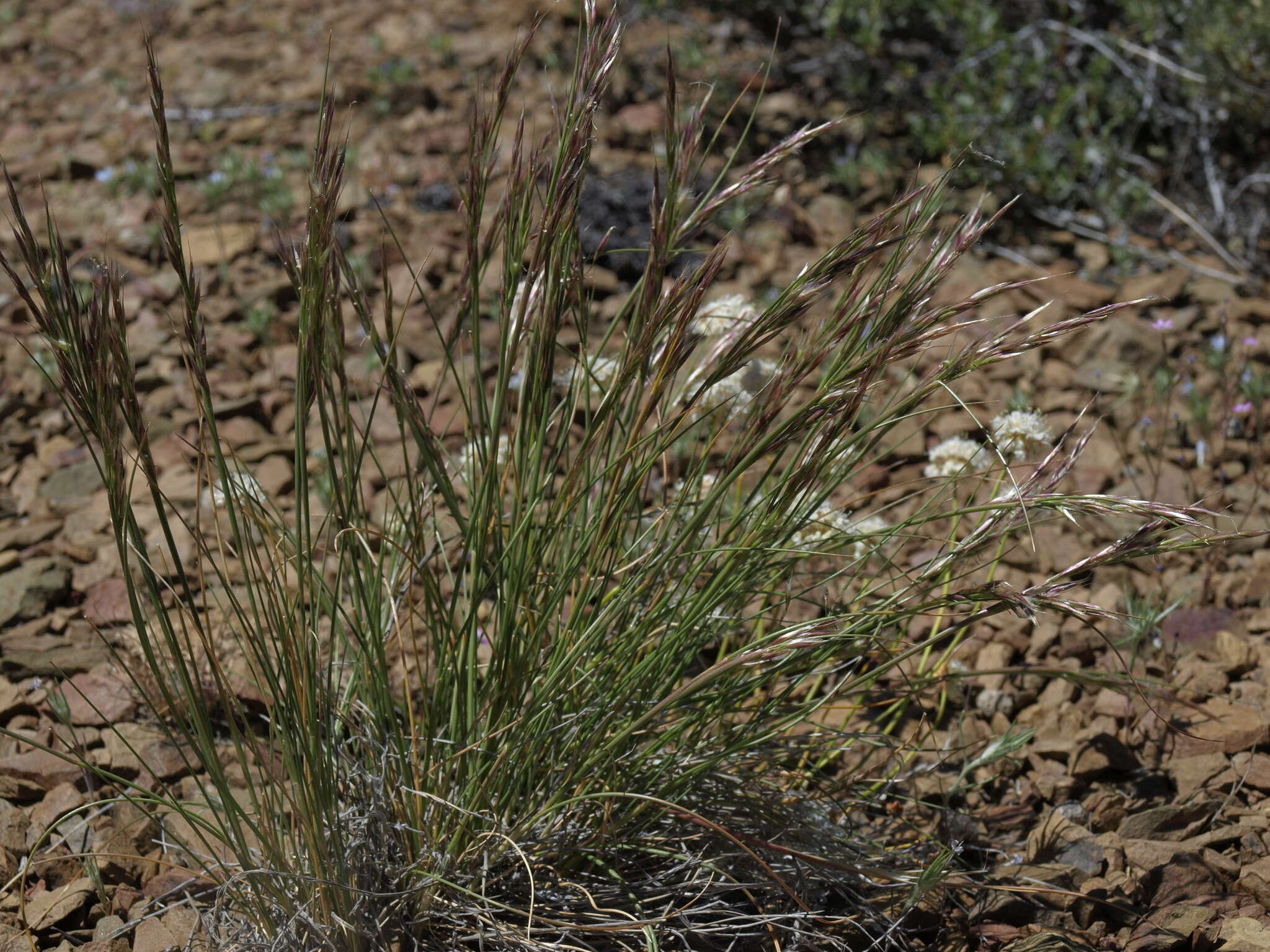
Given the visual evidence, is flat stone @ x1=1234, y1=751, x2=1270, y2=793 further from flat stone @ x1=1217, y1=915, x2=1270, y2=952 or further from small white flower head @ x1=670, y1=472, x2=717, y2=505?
small white flower head @ x1=670, y1=472, x2=717, y2=505

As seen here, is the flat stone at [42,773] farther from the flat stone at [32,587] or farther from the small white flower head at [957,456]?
the small white flower head at [957,456]

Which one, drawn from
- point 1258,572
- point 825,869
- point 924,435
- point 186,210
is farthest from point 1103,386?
point 186,210

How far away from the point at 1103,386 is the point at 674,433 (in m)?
1.87

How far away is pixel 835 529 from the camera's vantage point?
1.72 meters

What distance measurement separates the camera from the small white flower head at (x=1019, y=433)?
5.86 feet

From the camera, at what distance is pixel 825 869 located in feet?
5.41

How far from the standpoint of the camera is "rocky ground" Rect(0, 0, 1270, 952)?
1.74m

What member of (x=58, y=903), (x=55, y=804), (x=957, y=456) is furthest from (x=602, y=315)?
(x=58, y=903)

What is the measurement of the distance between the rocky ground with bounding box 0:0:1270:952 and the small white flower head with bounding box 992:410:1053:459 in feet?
0.79

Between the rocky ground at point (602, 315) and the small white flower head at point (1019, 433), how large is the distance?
0.24 metres

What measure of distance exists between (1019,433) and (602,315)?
64.0 inches

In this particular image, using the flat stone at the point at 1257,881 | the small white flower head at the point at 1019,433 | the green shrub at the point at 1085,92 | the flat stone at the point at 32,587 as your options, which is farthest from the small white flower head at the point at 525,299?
the green shrub at the point at 1085,92

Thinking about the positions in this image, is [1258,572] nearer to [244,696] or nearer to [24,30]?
[244,696]

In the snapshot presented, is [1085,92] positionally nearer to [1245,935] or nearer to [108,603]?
[1245,935]
